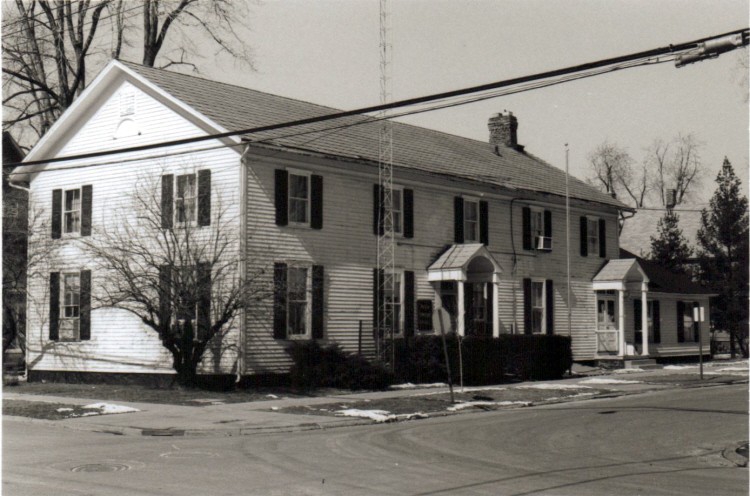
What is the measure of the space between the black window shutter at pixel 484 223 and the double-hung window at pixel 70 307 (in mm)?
13392

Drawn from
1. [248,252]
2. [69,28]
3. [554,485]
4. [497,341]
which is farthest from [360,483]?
[69,28]

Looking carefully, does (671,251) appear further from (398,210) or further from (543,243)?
(398,210)

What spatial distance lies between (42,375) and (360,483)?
851 inches

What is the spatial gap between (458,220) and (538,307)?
544 centimetres

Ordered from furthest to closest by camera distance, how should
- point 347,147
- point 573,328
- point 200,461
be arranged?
1. point 573,328
2. point 347,147
3. point 200,461

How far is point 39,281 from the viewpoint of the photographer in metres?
29.8

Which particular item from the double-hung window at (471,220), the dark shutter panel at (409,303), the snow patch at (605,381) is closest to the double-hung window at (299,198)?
the dark shutter panel at (409,303)

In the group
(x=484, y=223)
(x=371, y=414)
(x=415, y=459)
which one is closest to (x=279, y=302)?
(x=371, y=414)

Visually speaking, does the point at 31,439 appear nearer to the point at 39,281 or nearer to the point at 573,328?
the point at 39,281

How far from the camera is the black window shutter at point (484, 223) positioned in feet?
108

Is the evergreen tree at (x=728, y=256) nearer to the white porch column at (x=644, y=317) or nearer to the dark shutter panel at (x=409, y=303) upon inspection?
the white porch column at (x=644, y=317)

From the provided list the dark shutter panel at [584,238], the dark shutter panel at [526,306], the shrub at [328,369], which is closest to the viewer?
the shrub at [328,369]

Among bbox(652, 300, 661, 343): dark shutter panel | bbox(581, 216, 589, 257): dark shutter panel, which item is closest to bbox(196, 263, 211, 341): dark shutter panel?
bbox(581, 216, 589, 257): dark shutter panel

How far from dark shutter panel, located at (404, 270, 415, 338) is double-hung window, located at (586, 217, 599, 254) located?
1128 centimetres
